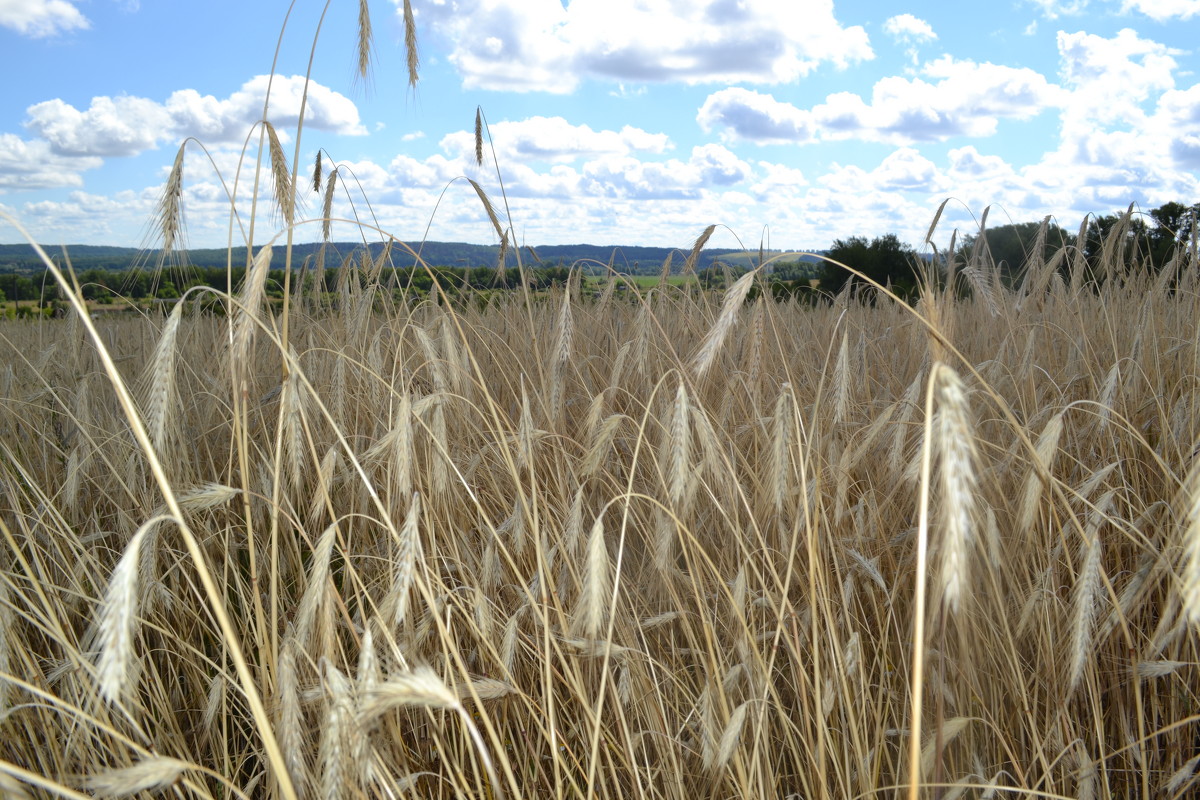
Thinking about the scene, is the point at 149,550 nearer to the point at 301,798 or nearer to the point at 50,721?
the point at 50,721

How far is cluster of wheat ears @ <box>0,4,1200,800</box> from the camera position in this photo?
1.01 m

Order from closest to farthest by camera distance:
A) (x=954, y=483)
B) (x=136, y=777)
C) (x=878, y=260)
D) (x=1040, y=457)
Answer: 1. (x=954, y=483)
2. (x=136, y=777)
3. (x=1040, y=457)
4. (x=878, y=260)

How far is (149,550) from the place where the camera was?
1.39 metres

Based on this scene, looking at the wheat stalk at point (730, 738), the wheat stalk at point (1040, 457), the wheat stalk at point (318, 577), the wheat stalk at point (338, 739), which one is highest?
the wheat stalk at point (1040, 457)

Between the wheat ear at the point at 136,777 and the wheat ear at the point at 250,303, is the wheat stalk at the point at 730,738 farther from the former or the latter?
the wheat ear at the point at 250,303

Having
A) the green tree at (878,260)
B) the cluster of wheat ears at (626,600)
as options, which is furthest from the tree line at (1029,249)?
A: the cluster of wheat ears at (626,600)

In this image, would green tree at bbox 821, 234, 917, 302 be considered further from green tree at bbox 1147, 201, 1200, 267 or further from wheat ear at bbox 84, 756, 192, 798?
wheat ear at bbox 84, 756, 192, 798

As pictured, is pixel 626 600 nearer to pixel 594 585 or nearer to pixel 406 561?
pixel 594 585

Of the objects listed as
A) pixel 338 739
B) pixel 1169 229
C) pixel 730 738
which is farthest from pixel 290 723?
pixel 1169 229

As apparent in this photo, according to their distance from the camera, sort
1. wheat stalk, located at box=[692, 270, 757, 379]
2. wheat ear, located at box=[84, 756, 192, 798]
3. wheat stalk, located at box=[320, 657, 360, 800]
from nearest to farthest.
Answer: wheat ear, located at box=[84, 756, 192, 798]
wheat stalk, located at box=[320, 657, 360, 800]
wheat stalk, located at box=[692, 270, 757, 379]

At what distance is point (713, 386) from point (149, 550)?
63.1 inches

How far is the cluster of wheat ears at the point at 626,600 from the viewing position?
3.30 feet

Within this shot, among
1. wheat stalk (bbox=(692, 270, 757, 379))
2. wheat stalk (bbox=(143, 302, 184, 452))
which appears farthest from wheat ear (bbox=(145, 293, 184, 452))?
wheat stalk (bbox=(692, 270, 757, 379))

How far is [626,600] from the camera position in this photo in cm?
151
